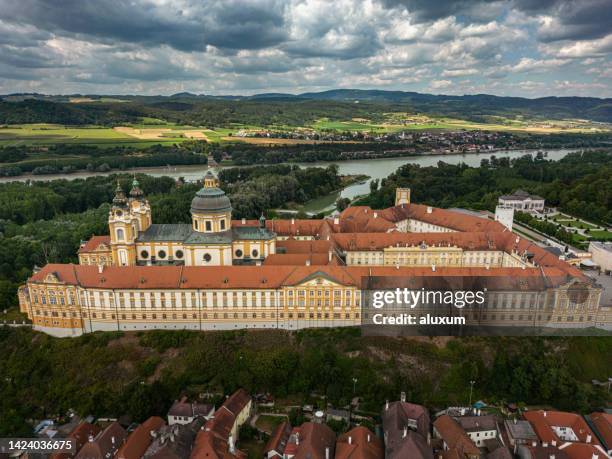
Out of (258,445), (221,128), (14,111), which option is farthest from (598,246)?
(14,111)

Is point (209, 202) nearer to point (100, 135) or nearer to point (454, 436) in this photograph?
point (454, 436)

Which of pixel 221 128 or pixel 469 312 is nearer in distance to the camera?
pixel 469 312

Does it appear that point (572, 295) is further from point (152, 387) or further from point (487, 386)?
point (152, 387)

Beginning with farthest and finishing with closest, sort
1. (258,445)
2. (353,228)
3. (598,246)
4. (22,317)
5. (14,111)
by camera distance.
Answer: (14,111), (353,228), (598,246), (22,317), (258,445)

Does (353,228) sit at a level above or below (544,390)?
above

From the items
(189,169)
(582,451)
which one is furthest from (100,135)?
(582,451)

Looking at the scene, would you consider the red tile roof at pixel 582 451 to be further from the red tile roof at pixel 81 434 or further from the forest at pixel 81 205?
the forest at pixel 81 205
